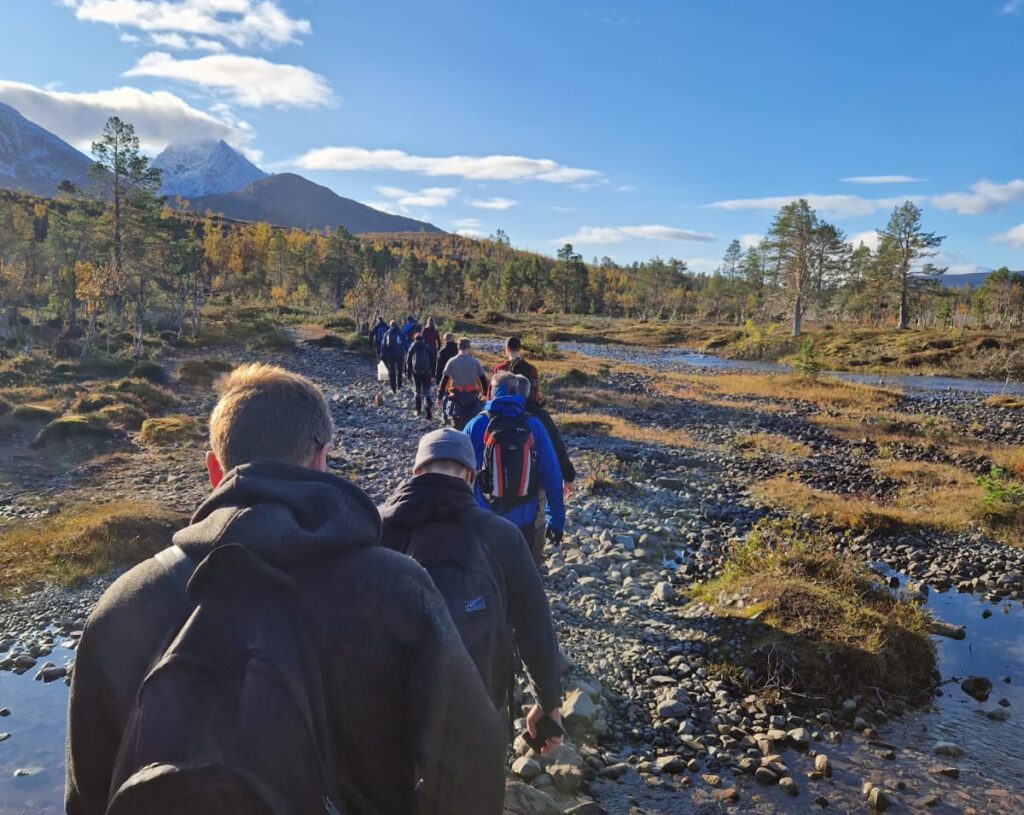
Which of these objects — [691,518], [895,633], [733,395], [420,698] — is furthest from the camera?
[733,395]

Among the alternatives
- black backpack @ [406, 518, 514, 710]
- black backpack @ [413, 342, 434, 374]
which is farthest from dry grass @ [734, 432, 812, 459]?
black backpack @ [406, 518, 514, 710]

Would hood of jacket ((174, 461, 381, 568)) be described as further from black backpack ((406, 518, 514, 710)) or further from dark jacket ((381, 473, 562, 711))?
dark jacket ((381, 473, 562, 711))

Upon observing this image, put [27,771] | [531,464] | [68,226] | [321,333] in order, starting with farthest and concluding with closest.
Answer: [68,226]
[321,333]
[531,464]
[27,771]

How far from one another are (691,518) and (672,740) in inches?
256

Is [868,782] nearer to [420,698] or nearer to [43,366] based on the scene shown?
[420,698]

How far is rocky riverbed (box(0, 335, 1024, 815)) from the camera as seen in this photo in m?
4.92

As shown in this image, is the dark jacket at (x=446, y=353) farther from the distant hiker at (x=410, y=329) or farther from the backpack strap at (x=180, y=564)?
the backpack strap at (x=180, y=564)

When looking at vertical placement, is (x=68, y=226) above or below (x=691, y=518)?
above

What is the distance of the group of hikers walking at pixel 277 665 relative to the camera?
4.42 ft

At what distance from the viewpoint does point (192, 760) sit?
1.31 metres

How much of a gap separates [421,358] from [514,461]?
1121 cm

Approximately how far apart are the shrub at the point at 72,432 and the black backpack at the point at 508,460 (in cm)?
1450

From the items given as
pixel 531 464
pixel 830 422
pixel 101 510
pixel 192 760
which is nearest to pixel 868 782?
pixel 531 464

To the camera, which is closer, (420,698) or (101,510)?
(420,698)
